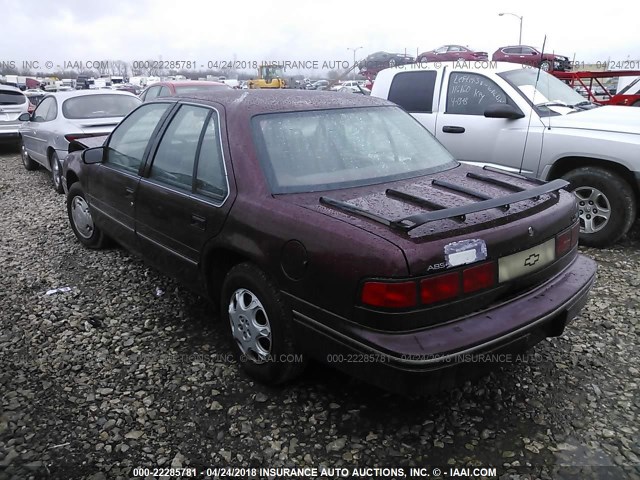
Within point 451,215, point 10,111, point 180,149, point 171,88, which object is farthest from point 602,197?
point 10,111

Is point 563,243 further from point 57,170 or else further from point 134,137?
point 57,170

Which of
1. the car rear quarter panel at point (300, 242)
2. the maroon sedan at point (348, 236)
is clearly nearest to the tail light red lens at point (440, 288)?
the maroon sedan at point (348, 236)

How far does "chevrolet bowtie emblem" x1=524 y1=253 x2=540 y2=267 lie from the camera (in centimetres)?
260

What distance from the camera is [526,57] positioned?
19.5 metres

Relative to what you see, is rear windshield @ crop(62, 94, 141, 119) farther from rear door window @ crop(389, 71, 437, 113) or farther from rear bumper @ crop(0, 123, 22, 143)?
rear bumper @ crop(0, 123, 22, 143)

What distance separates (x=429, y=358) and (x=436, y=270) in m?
0.38

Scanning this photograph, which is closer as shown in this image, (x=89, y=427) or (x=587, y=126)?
(x=89, y=427)

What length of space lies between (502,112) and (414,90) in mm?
1337

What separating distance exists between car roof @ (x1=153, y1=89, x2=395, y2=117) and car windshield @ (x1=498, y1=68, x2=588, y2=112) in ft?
8.48

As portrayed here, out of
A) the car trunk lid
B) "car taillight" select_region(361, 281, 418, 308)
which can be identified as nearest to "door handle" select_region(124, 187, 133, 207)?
the car trunk lid

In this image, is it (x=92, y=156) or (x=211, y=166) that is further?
(x=92, y=156)

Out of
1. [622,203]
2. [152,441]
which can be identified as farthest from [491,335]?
[622,203]

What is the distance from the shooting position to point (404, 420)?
2711mm

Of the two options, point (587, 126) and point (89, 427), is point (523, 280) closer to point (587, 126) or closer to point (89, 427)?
point (89, 427)
